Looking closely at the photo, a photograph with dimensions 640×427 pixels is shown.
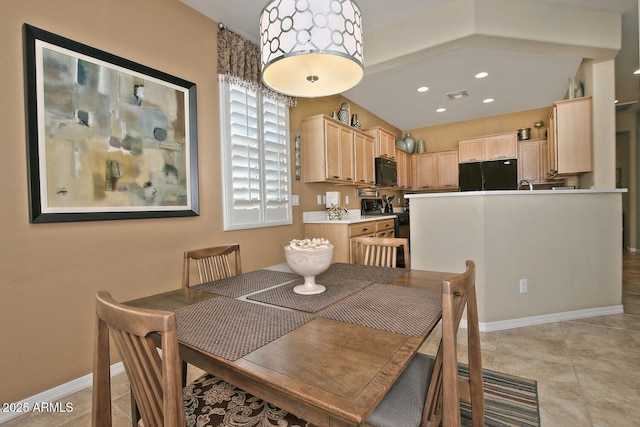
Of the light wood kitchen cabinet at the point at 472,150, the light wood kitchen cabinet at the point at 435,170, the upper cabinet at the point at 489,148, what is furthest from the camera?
the light wood kitchen cabinet at the point at 435,170

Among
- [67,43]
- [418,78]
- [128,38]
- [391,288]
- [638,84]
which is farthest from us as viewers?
[638,84]

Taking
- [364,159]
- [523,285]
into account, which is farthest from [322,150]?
[523,285]

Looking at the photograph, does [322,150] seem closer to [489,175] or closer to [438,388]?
[438,388]

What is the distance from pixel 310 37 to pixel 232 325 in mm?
1178

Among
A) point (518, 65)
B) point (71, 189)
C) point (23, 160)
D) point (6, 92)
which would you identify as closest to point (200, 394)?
point (71, 189)

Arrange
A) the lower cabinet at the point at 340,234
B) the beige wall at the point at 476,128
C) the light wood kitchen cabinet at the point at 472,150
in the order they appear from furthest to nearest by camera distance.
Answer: the light wood kitchen cabinet at the point at 472,150
the beige wall at the point at 476,128
the lower cabinet at the point at 340,234

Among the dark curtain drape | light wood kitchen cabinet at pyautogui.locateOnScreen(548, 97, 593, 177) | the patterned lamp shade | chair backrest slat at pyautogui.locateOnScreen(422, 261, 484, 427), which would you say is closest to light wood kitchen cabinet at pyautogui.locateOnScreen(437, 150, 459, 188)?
light wood kitchen cabinet at pyautogui.locateOnScreen(548, 97, 593, 177)

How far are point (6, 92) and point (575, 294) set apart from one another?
14.6 ft

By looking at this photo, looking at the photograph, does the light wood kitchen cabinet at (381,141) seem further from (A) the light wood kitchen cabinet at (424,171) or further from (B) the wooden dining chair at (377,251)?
(B) the wooden dining chair at (377,251)

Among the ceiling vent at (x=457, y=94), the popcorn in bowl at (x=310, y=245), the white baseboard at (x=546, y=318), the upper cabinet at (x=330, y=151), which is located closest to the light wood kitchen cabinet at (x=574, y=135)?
the ceiling vent at (x=457, y=94)

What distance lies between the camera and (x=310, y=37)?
125cm

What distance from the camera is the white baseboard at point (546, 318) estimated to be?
2.59 metres

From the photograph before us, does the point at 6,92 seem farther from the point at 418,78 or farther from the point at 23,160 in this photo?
the point at 418,78

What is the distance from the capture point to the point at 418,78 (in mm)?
3873
